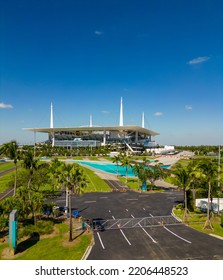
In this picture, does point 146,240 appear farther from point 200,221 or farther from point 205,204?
point 205,204

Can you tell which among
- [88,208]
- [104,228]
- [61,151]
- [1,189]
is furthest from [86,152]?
[104,228]

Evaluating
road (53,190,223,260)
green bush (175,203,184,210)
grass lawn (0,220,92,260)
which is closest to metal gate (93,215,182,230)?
road (53,190,223,260)

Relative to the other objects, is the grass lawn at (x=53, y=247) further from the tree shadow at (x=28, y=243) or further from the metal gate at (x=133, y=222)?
the metal gate at (x=133, y=222)

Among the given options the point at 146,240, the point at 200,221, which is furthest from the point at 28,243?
the point at 200,221

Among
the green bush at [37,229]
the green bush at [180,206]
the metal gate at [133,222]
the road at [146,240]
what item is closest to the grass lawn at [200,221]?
the green bush at [180,206]

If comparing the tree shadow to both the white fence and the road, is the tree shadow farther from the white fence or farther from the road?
the white fence

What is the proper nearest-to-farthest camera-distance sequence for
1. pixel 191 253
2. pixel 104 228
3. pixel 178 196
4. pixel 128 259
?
1. pixel 128 259
2. pixel 191 253
3. pixel 104 228
4. pixel 178 196

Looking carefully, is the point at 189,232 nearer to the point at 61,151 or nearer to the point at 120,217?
the point at 120,217
